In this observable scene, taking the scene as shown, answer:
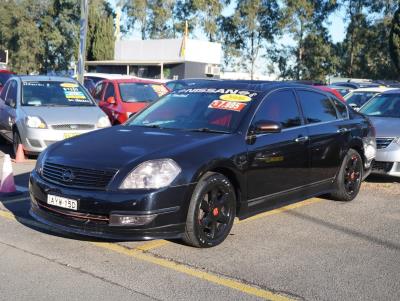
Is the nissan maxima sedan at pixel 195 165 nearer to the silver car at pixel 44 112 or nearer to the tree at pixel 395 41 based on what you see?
the silver car at pixel 44 112

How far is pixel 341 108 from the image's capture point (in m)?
7.61

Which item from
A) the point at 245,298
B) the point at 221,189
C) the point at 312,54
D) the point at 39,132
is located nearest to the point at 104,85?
the point at 39,132

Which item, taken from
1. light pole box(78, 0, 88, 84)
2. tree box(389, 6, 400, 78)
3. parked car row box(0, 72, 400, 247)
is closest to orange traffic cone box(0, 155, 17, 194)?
parked car row box(0, 72, 400, 247)

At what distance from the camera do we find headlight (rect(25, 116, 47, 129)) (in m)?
10.0

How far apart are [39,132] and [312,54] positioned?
1847 inches

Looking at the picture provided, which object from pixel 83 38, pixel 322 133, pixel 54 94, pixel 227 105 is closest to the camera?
pixel 227 105

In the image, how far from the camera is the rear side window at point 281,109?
600cm

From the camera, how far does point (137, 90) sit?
44.3 feet

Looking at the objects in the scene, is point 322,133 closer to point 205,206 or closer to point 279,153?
point 279,153

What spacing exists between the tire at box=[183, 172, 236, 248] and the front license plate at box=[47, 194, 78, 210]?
1.02m

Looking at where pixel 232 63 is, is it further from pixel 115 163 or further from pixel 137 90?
pixel 115 163

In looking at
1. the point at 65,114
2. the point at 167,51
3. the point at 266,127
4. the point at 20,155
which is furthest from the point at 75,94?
the point at 167,51

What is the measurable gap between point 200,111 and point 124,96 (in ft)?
24.3

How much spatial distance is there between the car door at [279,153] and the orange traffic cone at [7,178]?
11.2 ft
